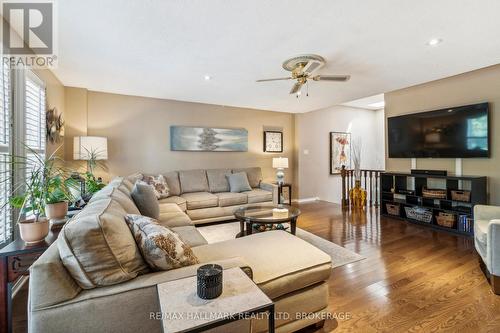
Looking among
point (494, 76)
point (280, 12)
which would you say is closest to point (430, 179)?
point (494, 76)

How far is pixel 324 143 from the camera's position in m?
6.52

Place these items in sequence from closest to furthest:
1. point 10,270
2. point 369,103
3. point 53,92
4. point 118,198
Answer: point 10,270 → point 118,198 → point 53,92 → point 369,103

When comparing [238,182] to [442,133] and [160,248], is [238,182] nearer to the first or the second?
[160,248]

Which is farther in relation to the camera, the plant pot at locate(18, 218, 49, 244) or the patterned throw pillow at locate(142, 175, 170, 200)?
the patterned throw pillow at locate(142, 175, 170, 200)

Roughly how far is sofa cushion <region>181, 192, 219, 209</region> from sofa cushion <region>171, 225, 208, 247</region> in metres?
1.40

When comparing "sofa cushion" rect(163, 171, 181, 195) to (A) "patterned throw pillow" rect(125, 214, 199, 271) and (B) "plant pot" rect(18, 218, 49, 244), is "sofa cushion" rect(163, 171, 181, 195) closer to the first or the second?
(B) "plant pot" rect(18, 218, 49, 244)

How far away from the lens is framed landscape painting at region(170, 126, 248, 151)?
4.79 meters

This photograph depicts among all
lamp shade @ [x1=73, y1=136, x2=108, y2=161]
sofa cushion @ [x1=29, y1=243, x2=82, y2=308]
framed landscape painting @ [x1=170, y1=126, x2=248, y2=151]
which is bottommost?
sofa cushion @ [x1=29, y1=243, x2=82, y2=308]

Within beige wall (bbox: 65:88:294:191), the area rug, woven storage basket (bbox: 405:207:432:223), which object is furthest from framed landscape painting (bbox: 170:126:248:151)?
woven storage basket (bbox: 405:207:432:223)

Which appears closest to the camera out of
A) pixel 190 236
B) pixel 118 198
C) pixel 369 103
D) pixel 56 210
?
pixel 56 210

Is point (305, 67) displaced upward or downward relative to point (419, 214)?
upward

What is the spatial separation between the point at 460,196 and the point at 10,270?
5025 mm

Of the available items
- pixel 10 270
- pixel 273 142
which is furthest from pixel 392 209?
pixel 10 270

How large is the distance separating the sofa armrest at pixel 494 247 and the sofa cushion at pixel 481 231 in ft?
0.61
